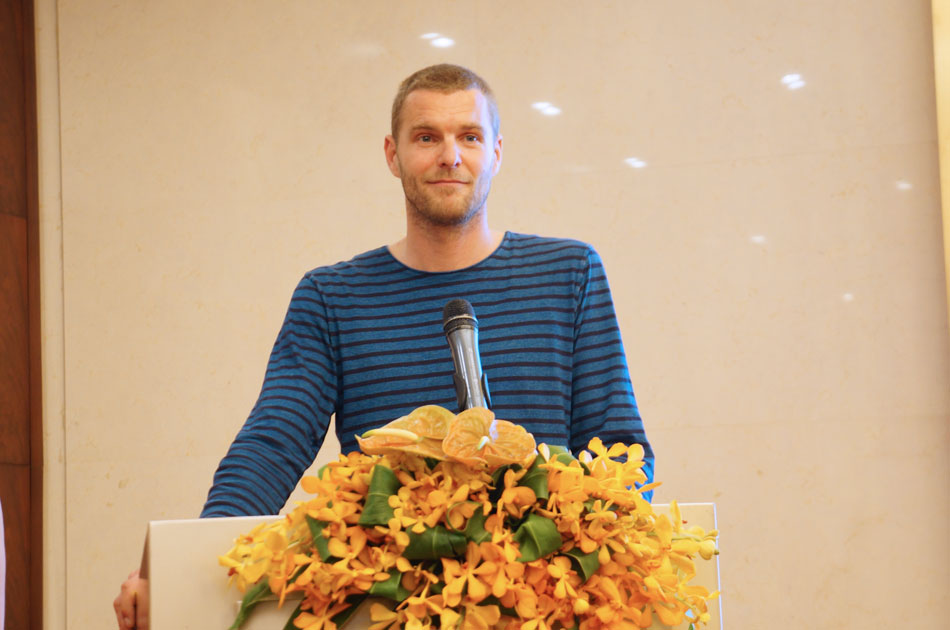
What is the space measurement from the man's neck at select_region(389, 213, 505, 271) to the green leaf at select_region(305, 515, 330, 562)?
2.87 ft

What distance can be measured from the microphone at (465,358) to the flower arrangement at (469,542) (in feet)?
0.27

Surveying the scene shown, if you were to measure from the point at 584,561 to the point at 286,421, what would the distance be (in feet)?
2.61

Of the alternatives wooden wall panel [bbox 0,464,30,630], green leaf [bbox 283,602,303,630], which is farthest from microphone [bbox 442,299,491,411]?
wooden wall panel [bbox 0,464,30,630]

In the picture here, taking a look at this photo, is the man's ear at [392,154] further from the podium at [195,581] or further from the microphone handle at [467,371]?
the podium at [195,581]

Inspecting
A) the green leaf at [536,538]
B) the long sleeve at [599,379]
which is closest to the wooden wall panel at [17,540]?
the long sleeve at [599,379]

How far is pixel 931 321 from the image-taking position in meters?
2.91

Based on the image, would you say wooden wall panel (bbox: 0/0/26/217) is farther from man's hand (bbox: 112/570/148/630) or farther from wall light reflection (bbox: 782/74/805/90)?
man's hand (bbox: 112/570/148/630)

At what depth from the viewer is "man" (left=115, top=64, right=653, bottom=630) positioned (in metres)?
1.78

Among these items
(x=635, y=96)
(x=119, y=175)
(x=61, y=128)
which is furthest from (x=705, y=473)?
(x=61, y=128)

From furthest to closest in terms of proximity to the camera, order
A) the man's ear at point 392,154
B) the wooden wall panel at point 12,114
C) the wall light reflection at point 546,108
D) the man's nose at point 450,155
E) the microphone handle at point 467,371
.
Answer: the wooden wall panel at point 12,114, the wall light reflection at point 546,108, the man's ear at point 392,154, the man's nose at point 450,155, the microphone handle at point 467,371

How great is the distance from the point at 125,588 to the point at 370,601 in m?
0.36

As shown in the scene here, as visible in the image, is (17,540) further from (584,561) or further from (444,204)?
(584,561)

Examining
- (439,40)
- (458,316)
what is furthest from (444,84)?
(439,40)

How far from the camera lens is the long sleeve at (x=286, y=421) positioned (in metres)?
1.65
